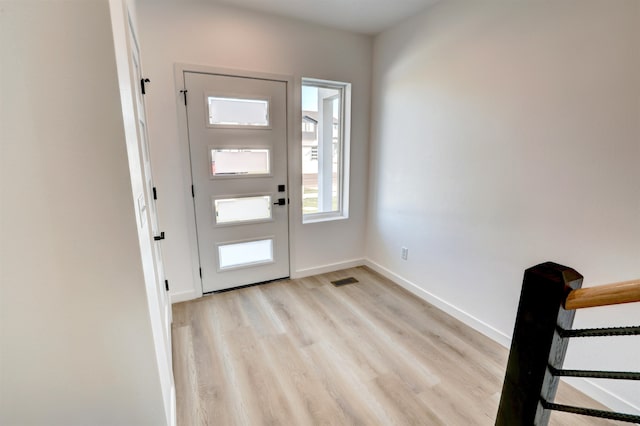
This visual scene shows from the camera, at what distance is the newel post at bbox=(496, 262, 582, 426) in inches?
26.8

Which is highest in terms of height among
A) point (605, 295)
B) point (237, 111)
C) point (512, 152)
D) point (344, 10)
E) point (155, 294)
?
point (344, 10)

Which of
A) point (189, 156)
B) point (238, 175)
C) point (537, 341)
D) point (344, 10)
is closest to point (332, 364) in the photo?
point (537, 341)

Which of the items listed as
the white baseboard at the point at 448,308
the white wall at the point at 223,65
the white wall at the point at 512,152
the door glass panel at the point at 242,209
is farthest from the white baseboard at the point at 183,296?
the white wall at the point at 512,152

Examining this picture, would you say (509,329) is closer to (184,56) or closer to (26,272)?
(26,272)

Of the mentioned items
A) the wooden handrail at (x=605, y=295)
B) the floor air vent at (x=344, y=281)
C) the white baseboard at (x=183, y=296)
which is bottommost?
the floor air vent at (x=344, y=281)

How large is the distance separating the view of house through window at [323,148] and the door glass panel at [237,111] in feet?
1.56

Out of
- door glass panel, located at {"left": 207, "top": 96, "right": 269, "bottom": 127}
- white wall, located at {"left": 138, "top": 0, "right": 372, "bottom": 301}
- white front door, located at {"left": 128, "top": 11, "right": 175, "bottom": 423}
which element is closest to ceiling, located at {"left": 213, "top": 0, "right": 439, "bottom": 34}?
white wall, located at {"left": 138, "top": 0, "right": 372, "bottom": 301}

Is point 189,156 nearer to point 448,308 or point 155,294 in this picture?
point 155,294

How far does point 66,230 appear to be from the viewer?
2.82 ft

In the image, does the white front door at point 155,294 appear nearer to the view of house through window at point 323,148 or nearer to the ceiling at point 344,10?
the ceiling at point 344,10

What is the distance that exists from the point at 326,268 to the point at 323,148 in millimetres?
1418

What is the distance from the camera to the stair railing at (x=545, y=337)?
653 mm

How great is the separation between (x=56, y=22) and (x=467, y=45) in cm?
246

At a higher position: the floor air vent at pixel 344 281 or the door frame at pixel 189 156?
the door frame at pixel 189 156
